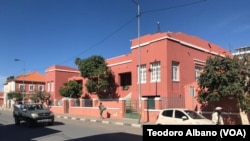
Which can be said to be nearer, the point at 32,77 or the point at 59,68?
the point at 59,68

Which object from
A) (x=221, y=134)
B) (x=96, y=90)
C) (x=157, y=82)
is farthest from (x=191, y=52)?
(x=221, y=134)

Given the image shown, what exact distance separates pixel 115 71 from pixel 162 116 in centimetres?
2130

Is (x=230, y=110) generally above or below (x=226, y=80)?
below

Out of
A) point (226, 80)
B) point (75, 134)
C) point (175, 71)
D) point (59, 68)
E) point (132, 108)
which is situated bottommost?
point (75, 134)

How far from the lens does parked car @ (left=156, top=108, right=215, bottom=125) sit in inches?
570

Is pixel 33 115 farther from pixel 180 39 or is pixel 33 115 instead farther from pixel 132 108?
pixel 180 39

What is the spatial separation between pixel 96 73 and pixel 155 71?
9.23 m

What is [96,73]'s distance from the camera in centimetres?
3538

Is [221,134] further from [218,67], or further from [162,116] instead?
[218,67]

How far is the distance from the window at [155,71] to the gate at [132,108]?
3571mm

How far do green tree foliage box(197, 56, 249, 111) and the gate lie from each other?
8.50 metres

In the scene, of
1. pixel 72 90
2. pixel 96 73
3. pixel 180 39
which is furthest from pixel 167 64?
pixel 72 90

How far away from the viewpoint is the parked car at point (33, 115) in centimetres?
2183

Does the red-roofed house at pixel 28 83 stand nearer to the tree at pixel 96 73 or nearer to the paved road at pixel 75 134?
the tree at pixel 96 73
